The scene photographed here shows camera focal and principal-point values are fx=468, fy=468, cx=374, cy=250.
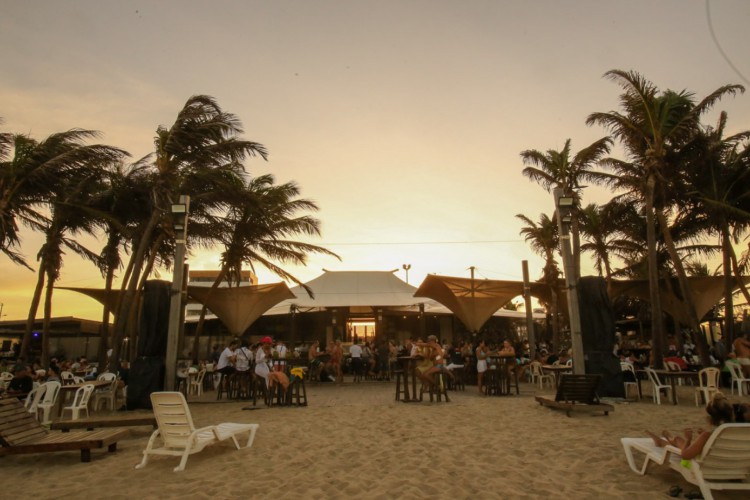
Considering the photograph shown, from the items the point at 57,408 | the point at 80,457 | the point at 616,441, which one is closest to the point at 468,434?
the point at 616,441

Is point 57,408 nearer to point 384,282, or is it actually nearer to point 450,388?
point 450,388

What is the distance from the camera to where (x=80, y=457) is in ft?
17.7

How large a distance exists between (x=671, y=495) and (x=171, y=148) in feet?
39.9

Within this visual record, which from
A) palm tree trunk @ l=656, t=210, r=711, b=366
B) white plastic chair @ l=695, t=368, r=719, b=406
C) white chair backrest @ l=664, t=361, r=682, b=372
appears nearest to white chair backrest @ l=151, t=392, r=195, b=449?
white plastic chair @ l=695, t=368, r=719, b=406

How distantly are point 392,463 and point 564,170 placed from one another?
600 inches

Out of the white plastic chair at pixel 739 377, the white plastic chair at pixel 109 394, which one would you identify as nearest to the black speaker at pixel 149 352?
the white plastic chair at pixel 109 394

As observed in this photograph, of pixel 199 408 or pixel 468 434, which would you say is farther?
pixel 199 408

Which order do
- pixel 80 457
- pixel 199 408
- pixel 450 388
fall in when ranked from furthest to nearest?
pixel 450 388 < pixel 199 408 < pixel 80 457

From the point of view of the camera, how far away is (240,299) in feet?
53.0

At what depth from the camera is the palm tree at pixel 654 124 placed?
1383 centimetres

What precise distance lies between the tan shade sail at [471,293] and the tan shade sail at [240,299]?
4924 millimetres

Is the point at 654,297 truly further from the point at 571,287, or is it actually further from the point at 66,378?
the point at 66,378

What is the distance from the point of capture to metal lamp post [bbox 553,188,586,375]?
832 centimetres

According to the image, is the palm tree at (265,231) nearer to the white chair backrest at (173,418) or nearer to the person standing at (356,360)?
the person standing at (356,360)
